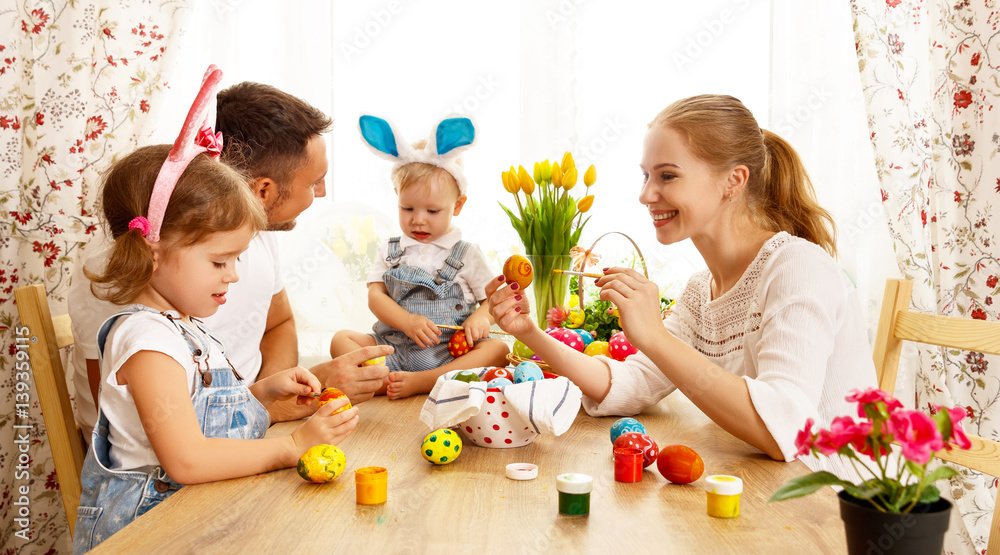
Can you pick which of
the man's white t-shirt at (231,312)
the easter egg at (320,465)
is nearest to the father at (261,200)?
the man's white t-shirt at (231,312)

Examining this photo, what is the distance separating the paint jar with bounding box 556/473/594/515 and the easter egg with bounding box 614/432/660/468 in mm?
198

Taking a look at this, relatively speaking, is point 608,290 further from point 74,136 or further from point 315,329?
point 74,136

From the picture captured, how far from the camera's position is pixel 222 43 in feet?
8.15

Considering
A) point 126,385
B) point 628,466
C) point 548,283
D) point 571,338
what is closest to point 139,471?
point 126,385

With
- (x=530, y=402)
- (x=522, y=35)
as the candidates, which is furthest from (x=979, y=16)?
(x=530, y=402)

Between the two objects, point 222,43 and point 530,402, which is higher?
point 222,43

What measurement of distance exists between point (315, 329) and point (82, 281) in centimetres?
98

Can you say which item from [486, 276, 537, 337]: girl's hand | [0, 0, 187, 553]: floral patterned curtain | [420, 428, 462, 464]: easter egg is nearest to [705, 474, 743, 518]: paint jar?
[420, 428, 462, 464]: easter egg

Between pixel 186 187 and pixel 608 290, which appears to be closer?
pixel 186 187

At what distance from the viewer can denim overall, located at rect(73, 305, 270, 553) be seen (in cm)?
113

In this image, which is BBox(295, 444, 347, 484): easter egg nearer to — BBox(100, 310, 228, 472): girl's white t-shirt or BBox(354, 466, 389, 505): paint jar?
BBox(354, 466, 389, 505): paint jar

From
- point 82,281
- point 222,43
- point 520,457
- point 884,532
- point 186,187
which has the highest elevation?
point 222,43

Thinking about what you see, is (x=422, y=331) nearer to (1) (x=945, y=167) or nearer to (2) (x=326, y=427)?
(2) (x=326, y=427)

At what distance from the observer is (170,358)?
1108 mm
